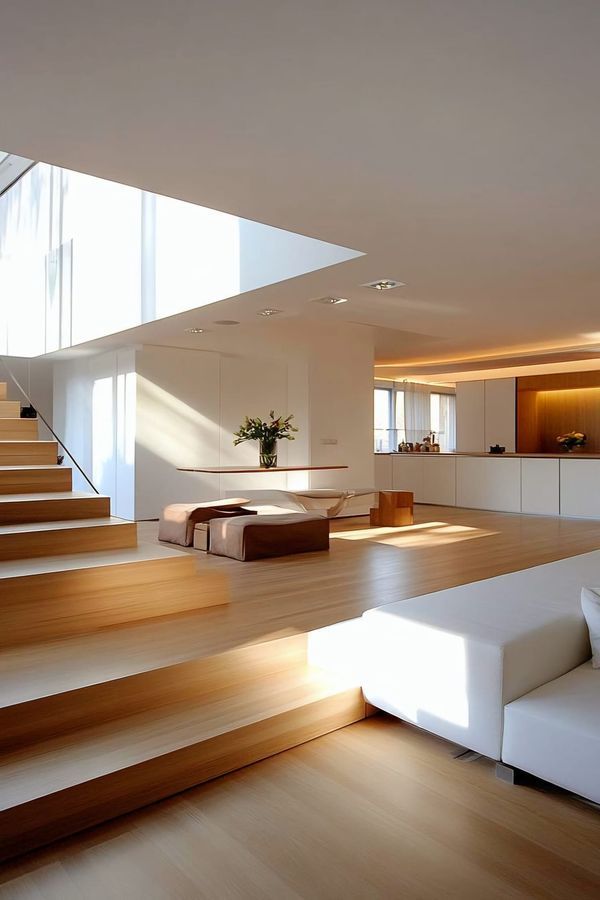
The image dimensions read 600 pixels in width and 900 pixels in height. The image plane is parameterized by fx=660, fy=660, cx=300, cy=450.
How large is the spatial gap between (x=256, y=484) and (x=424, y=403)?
5.23 meters

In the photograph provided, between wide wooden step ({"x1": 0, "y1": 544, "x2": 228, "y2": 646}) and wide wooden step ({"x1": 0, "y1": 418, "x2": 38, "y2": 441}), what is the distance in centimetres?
237

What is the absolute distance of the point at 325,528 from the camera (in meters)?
6.32

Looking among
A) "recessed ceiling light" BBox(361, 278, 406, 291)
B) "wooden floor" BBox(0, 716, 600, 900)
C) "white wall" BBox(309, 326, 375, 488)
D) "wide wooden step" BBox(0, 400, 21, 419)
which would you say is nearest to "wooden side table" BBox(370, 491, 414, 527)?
"white wall" BBox(309, 326, 375, 488)

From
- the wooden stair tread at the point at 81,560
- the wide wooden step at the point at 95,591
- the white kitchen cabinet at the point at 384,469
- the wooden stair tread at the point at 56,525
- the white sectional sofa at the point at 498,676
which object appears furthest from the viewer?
the white kitchen cabinet at the point at 384,469

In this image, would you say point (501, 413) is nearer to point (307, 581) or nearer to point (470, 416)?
point (470, 416)

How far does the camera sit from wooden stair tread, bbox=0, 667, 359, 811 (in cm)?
221

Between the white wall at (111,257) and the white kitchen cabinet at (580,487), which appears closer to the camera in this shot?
the white wall at (111,257)

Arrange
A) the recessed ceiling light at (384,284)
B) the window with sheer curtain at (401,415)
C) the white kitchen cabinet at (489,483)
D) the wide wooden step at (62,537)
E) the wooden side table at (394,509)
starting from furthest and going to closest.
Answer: the window with sheer curtain at (401,415)
the white kitchen cabinet at (489,483)
the wooden side table at (394,509)
the recessed ceiling light at (384,284)
the wide wooden step at (62,537)

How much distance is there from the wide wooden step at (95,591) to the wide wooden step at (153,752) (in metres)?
0.83

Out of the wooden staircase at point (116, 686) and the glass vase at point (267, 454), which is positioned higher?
the glass vase at point (267, 454)

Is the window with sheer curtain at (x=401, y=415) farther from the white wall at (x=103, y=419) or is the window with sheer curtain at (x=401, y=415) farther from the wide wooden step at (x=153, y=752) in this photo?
the wide wooden step at (x=153, y=752)

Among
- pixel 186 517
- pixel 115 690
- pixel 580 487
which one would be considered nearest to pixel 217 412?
pixel 186 517

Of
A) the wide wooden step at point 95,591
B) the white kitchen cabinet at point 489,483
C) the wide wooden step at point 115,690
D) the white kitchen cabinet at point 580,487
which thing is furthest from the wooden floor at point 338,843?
the white kitchen cabinet at point 489,483

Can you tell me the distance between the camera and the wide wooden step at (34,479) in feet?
15.6
